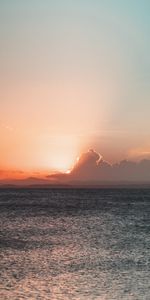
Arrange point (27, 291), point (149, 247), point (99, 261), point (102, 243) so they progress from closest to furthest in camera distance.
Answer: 1. point (27, 291)
2. point (99, 261)
3. point (149, 247)
4. point (102, 243)

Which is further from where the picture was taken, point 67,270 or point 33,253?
point 33,253

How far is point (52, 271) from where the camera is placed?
30.6m

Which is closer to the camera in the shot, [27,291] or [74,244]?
[27,291]

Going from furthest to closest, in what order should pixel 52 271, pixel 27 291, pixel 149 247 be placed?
pixel 149 247 < pixel 52 271 < pixel 27 291

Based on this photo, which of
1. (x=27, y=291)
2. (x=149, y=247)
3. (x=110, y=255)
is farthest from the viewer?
Result: (x=149, y=247)

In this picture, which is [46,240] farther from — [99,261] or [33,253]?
[99,261]

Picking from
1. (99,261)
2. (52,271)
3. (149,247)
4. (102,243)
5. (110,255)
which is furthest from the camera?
(102,243)

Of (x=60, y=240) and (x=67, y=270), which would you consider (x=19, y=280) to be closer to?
(x=67, y=270)

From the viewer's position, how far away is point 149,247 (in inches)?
1660

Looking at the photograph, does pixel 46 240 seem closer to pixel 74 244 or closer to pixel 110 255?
pixel 74 244

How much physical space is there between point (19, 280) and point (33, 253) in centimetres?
1044

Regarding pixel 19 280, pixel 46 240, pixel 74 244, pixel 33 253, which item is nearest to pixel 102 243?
pixel 74 244

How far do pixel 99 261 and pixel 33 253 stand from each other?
636cm

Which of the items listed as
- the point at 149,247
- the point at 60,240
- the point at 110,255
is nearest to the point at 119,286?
the point at 110,255
